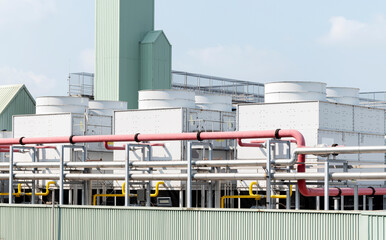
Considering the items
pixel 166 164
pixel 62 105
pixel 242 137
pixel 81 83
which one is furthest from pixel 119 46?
pixel 242 137

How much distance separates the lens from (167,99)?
1315 inches

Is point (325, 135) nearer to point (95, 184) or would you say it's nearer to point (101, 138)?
point (101, 138)

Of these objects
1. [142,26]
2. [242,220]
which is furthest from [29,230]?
[142,26]

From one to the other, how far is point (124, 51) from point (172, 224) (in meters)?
24.6

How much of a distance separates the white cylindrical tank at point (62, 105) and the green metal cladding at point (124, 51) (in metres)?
8.52

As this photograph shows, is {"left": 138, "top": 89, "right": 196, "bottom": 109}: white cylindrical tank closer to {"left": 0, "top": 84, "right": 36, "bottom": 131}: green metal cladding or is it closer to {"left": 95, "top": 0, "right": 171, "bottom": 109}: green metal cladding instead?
{"left": 95, "top": 0, "right": 171, "bottom": 109}: green metal cladding

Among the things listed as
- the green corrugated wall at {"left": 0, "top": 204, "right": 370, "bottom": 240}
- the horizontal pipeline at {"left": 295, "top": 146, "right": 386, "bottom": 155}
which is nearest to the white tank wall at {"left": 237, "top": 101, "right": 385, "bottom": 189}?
the horizontal pipeline at {"left": 295, "top": 146, "right": 386, "bottom": 155}

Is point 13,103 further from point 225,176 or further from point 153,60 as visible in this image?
point 225,176

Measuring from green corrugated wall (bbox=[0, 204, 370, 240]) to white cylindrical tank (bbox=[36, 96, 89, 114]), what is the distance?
11118mm

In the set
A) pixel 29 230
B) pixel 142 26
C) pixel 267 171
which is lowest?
pixel 29 230

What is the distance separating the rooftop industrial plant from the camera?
2167cm

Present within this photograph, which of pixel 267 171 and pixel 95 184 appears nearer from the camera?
pixel 267 171

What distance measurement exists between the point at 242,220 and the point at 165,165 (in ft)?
16.7

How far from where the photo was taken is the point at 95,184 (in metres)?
34.5
